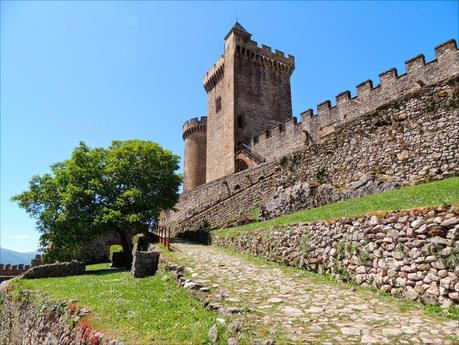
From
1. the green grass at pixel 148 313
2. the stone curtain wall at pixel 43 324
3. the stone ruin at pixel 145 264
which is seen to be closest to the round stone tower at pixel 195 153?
the stone curtain wall at pixel 43 324

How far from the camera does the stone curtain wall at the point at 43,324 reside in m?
6.67

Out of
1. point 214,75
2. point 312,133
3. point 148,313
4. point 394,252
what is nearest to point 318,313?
point 394,252

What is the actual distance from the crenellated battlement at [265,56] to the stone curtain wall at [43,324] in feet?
97.8

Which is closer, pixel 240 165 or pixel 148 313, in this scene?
pixel 148 313

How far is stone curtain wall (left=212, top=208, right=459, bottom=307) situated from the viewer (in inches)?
229

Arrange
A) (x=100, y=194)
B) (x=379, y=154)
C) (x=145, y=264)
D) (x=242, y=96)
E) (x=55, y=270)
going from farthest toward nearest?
(x=242, y=96), (x=100, y=194), (x=55, y=270), (x=379, y=154), (x=145, y=264)

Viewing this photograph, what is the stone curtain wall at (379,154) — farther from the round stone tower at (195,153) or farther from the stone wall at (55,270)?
the round stone tower at (195,153)

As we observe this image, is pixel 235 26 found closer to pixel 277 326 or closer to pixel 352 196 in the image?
pixel 352 196

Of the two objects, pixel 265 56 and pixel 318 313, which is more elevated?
pixel 265 56

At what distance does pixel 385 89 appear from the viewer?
2131cm

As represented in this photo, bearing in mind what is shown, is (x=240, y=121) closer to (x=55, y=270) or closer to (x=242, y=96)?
(x=242, y=96)

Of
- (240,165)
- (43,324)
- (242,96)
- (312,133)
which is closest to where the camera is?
(43,324)

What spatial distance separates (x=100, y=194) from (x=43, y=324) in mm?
10668

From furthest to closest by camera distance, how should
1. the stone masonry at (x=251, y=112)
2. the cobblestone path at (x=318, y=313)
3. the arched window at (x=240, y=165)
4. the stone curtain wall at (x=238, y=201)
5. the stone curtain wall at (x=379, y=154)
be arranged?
the arched window at (x=240, y=165), the stone masonry at (x=251, y=112), the stone curtain wall at (x=238, y=201), the stone curtain wall at (x=379, y=154), the cobblestone path at (x=318, y=313)
